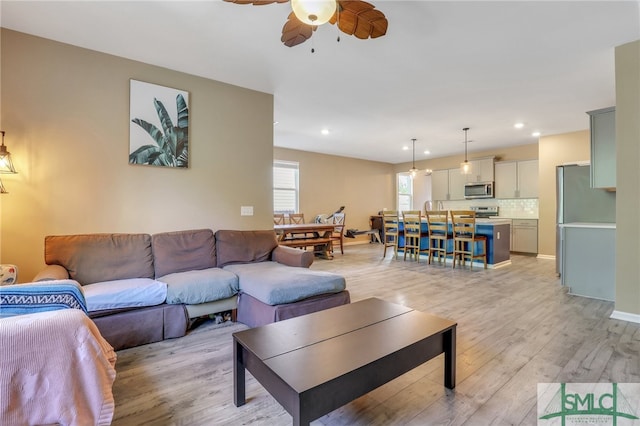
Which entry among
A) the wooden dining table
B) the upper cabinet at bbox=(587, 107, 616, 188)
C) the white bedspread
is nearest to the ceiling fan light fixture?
the white bedspread

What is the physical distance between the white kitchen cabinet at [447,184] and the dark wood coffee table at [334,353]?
6938 mm

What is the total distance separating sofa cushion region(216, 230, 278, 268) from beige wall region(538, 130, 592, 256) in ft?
19.5

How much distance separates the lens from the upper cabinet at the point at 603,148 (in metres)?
3.08

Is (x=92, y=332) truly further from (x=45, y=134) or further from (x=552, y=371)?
(x=552, y=371)

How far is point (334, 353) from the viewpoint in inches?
55.2

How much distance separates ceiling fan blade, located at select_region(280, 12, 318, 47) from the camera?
6.27 feet

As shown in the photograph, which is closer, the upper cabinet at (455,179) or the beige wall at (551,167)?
the beige wall at (551,167)

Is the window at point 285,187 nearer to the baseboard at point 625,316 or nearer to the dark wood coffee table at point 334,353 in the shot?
the dark wood coffee table at point 334,353

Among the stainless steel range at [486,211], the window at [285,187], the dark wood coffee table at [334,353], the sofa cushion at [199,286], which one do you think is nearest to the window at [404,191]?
the stainless steel range at [486,211]

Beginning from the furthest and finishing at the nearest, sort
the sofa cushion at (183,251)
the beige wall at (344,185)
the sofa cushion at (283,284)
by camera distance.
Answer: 1. the beige wall at (344,185)
2. the sofa cushion at (183,251)
3. the sofa cushion at (283,284)

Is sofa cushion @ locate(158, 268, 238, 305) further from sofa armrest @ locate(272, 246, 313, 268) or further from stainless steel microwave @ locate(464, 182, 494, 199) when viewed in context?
stainless steel microwave @ locate(464, 182, 494, 199)

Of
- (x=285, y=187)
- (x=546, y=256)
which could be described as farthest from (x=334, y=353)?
(x=546, y=256)

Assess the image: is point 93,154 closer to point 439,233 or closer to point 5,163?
point 5,163

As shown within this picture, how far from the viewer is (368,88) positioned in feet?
12.2
